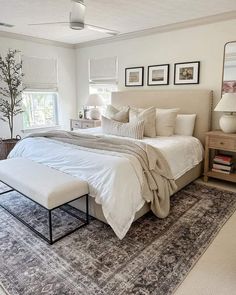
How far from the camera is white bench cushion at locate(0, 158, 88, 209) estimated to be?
2.20 meters

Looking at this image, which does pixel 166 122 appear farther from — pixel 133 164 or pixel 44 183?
pixel 44 183

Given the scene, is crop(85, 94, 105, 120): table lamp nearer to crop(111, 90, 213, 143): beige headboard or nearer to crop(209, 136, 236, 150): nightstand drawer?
crop(111, 90, 213, 143): beige headboard

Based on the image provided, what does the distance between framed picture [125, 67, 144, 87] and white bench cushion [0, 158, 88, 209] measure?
2.85 meters

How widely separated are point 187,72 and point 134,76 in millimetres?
1162

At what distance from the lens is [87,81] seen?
233 inches

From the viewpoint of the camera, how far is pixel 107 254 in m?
2.09

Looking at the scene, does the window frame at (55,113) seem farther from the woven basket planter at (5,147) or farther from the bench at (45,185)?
the bench at (45,185)

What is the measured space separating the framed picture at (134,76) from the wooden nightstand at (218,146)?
1926mm

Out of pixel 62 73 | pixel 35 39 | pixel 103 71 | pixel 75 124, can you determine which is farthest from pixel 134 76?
pixel 35 39

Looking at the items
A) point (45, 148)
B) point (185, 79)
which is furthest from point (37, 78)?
point (185, 79)

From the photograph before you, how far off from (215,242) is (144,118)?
202cm

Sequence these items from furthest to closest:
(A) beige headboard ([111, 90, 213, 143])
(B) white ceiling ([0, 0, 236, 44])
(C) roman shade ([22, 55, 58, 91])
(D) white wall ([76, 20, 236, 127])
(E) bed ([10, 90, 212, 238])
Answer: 1. (C) roman shade ([22, 55, 58, 91])
2. (A) beige headboard ([111, 90, 213, 143])
3. (D) white wall ([76, 20, 236, 127])
4. (B) white ceiling ([0, 0, 236, 44])
5. (E) bed ([10, 90, 212, 238])

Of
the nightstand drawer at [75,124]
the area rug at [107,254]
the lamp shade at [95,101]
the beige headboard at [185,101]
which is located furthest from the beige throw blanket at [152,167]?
the nightstand drawer at [75,124]

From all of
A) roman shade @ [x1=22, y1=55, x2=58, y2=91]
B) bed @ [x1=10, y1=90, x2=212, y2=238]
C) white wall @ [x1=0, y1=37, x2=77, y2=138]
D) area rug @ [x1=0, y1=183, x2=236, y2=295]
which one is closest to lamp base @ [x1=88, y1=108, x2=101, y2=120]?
bed @ [x1=10, y1=90, x2=212, y2=238]
